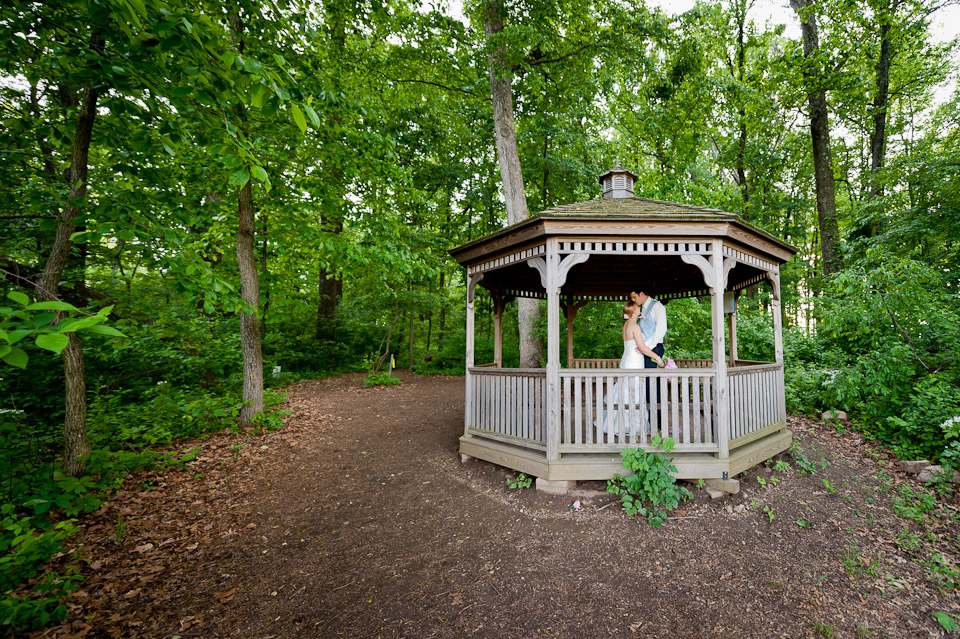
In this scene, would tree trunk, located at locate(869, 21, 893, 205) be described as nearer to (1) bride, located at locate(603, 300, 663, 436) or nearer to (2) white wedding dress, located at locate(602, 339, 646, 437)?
(1) bride, located at locate(603, 300, 663, 436)

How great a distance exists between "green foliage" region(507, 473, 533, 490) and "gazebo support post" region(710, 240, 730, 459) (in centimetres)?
242

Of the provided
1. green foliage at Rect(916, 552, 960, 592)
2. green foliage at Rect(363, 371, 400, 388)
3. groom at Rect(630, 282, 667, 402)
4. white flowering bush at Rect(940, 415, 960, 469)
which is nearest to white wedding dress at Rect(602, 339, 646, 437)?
groom at Rect(630, 282, 667, 402)

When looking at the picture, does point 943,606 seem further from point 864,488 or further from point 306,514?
point 306,514

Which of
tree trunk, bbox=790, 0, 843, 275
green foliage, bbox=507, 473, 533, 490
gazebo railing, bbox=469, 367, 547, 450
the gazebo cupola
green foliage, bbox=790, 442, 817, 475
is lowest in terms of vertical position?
green foliage, bbox=507, 473, 533, 490

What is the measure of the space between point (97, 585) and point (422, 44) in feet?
40.9

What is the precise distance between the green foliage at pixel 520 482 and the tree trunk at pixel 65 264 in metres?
5.20

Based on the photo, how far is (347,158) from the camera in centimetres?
719

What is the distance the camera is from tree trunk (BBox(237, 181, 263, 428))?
23.3 ft

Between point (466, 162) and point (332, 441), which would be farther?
point (466, 162)

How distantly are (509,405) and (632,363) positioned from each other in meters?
1.98

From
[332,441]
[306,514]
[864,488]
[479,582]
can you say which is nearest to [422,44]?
[332,441]

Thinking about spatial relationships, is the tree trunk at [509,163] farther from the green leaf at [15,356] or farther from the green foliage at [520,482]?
the green leaf at [15,356]

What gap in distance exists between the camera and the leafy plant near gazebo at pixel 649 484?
431cm

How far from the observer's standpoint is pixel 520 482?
16.2 feet
